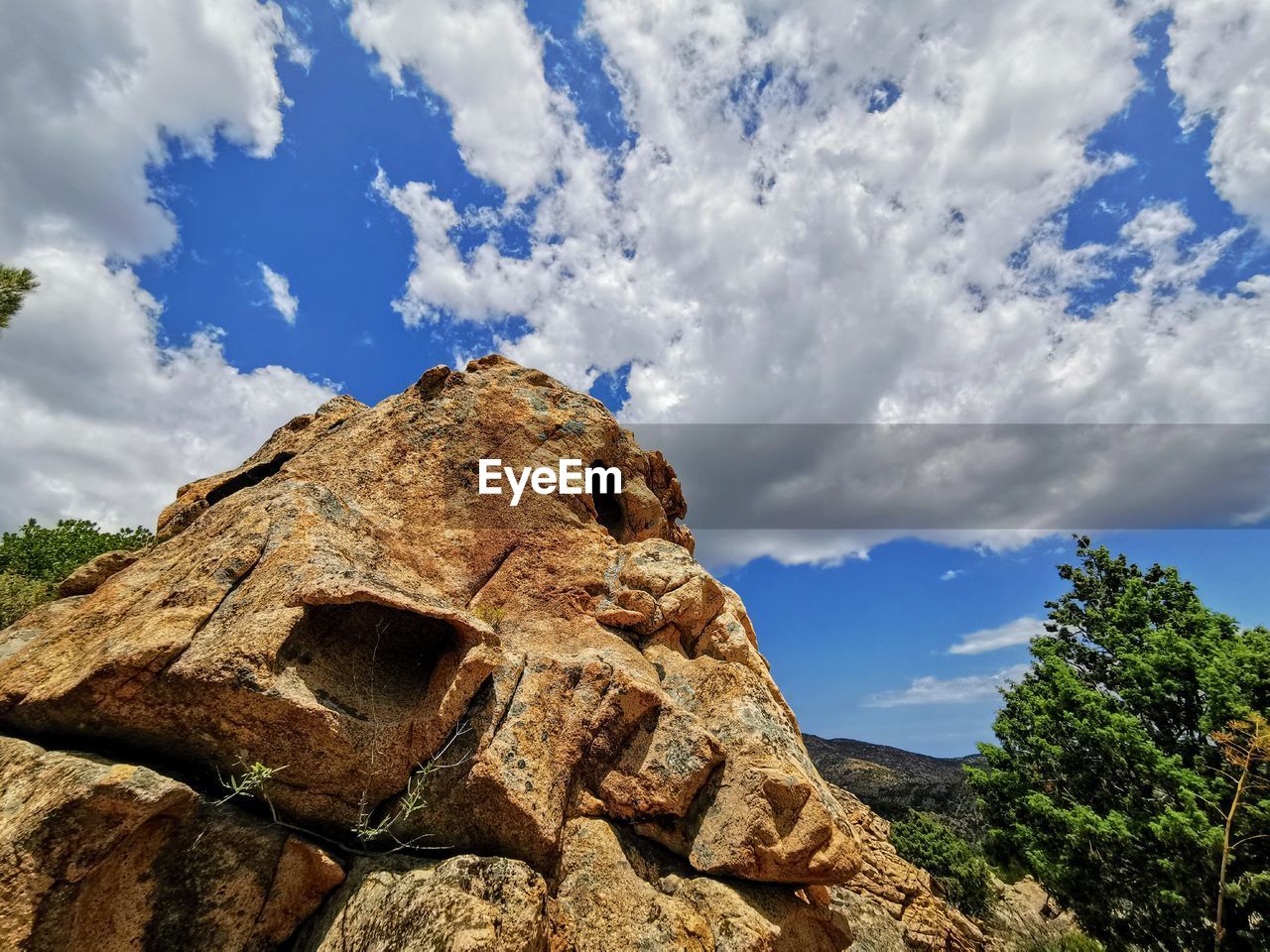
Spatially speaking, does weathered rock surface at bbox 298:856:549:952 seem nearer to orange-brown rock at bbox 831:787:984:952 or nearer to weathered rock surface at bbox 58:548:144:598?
orange-brown rock at bbox 831:787:984:952

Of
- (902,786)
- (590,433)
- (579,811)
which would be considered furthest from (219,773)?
(902,786)

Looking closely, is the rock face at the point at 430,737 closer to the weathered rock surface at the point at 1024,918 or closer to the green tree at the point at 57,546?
the weathered rock surface at the point at 1024,918

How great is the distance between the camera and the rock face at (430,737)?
7.46 m

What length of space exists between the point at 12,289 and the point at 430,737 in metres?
17.7

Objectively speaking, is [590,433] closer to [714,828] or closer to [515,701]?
[515,701]

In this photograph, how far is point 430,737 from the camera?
8.93 meters

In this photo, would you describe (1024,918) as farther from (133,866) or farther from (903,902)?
(133,866)

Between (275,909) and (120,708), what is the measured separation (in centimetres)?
333

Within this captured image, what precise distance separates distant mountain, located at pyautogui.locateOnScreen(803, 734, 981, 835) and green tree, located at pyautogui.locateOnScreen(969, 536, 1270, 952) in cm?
1648

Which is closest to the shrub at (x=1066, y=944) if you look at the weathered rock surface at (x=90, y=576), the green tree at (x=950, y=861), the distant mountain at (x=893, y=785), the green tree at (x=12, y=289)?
the green tree at (x=950, y=861)

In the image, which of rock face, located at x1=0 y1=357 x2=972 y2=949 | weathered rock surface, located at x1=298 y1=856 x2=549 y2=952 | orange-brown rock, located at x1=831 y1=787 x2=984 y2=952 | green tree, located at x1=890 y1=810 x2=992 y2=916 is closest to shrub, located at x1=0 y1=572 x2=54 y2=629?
rock face, located at x1=0 y1=357 x2=972 y2=949

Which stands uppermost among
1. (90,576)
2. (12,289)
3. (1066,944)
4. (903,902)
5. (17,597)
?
(12,289)

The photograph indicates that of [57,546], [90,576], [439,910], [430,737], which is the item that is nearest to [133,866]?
[430,737]

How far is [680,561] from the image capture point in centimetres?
1359
